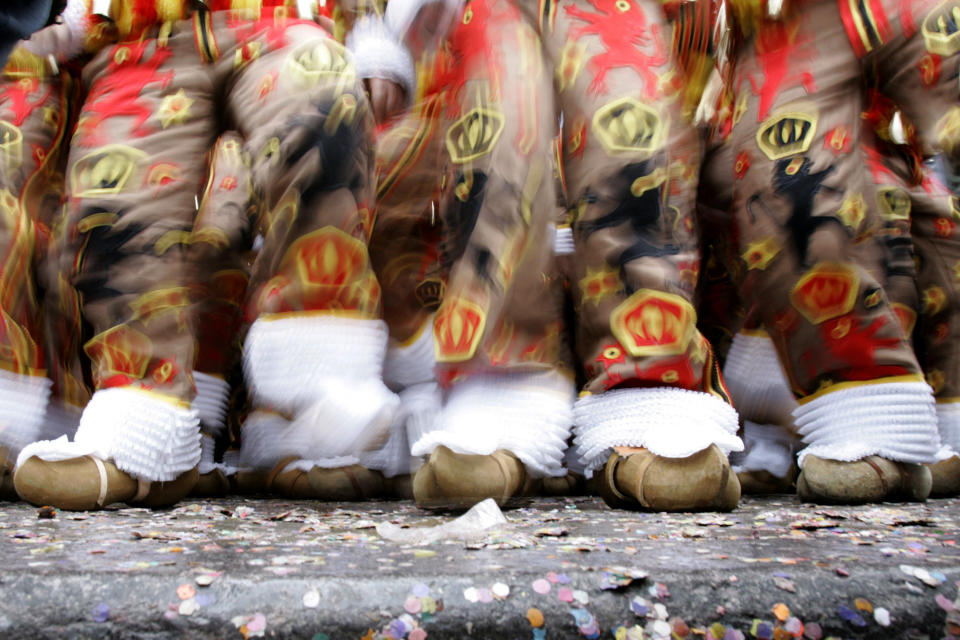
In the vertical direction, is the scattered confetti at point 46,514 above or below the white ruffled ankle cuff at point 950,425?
below

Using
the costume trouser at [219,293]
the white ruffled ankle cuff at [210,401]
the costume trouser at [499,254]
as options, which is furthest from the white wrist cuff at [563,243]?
the white ruffled ankle cuff at [210,401]

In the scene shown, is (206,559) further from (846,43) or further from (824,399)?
(846,43)

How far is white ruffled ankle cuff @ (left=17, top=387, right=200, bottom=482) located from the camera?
0.73 metres

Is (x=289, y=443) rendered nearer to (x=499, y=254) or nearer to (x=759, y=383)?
(x=499, y=254)

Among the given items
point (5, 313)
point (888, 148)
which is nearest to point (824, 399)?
point (888, 148)

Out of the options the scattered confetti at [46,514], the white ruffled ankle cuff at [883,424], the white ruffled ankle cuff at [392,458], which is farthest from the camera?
the white ruffled ankle cuff at [392,458]

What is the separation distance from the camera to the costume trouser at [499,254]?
80cm

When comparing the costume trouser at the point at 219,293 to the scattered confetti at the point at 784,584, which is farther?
the costume trouser at the point at 219,293

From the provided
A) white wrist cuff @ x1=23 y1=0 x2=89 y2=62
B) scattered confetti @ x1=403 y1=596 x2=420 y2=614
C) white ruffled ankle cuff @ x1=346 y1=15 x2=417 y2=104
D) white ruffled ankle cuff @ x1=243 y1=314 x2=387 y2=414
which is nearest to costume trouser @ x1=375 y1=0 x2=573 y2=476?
white ruffled ankle cuff @ x1=243 y1=314 x2=387 y2=414

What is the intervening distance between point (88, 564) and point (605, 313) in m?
0.53

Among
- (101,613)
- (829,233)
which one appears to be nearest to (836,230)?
(829,233)

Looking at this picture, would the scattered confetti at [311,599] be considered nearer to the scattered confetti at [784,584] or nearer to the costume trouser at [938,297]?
the scattered confetti at [784,584]

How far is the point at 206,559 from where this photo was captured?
1.52ft

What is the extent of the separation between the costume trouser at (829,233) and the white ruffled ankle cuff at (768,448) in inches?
7.1
